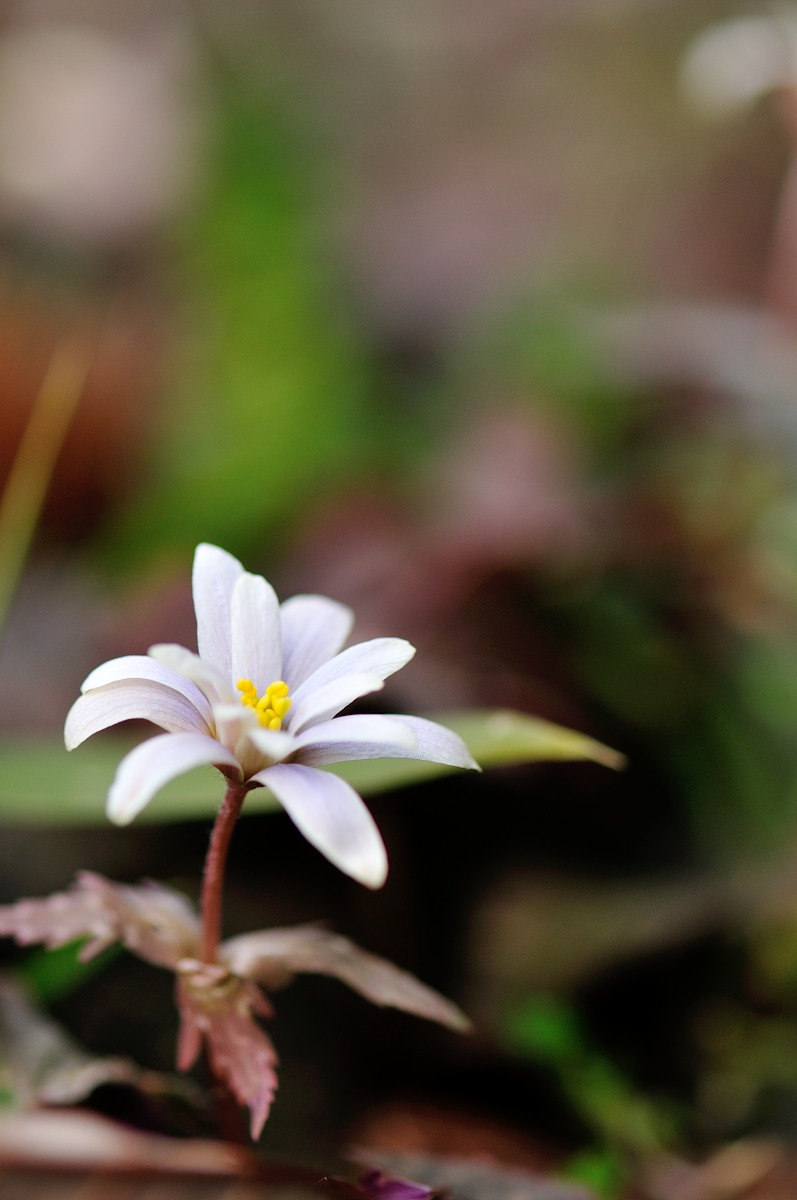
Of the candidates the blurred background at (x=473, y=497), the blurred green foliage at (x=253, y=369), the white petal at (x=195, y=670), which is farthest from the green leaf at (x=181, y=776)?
the blurred green foliage at (x=253, y=369)

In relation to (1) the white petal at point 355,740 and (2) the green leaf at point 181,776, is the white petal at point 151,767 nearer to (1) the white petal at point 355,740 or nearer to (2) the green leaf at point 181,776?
(1) the white petal at point 355,740

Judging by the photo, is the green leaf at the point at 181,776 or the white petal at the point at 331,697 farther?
the green leaf at the point at 181,776

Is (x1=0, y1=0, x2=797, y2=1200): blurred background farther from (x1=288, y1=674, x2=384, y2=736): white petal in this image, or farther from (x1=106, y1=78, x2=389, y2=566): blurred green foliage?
(x1=288, y1=674, x2=384, y2=736): white petal

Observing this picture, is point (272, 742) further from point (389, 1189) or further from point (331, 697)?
point (389, 1189)

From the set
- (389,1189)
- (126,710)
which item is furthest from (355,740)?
(389,1189)

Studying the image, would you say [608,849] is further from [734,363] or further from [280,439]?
[280,439]

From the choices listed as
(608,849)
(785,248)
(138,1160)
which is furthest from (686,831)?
(785,248)
